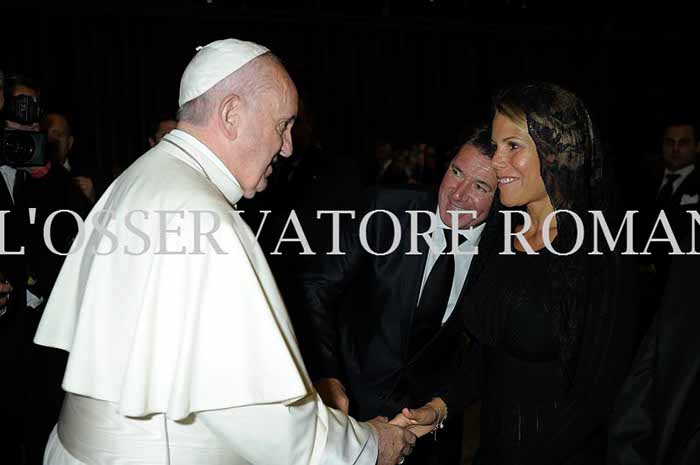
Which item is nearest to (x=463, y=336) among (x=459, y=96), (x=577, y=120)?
(x=577, y=120)

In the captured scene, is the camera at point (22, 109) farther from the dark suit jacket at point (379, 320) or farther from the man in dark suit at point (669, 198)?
the man in dark suit at point (669, 198)

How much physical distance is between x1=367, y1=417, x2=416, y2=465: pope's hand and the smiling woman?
0.37 m

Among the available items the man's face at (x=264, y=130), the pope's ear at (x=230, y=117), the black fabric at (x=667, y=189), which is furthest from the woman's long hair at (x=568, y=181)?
the black fabric at (x=667, y=189)

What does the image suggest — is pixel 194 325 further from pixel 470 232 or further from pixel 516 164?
pixel 470 232

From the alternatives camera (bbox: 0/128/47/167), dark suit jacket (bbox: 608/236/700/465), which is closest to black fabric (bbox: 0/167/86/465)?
camera (bbox: 0/128/47/167)

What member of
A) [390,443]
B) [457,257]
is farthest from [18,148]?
[390,443]

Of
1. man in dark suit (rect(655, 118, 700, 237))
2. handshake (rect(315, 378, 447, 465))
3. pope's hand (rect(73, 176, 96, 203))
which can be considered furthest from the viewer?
man in dark suit (rect(655, 118, 700, 237))

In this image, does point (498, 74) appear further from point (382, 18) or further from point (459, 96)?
point (382, 18)

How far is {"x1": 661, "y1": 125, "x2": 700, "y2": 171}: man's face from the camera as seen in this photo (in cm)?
668

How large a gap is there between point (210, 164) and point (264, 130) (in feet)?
0.56

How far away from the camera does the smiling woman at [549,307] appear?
2.17m

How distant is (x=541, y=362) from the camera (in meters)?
2.39

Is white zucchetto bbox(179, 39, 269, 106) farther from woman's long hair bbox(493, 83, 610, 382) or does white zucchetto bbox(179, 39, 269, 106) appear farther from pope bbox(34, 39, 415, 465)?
woman's long hair bbox(493, 83, 610, 382)

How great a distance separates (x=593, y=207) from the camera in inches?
91.4
